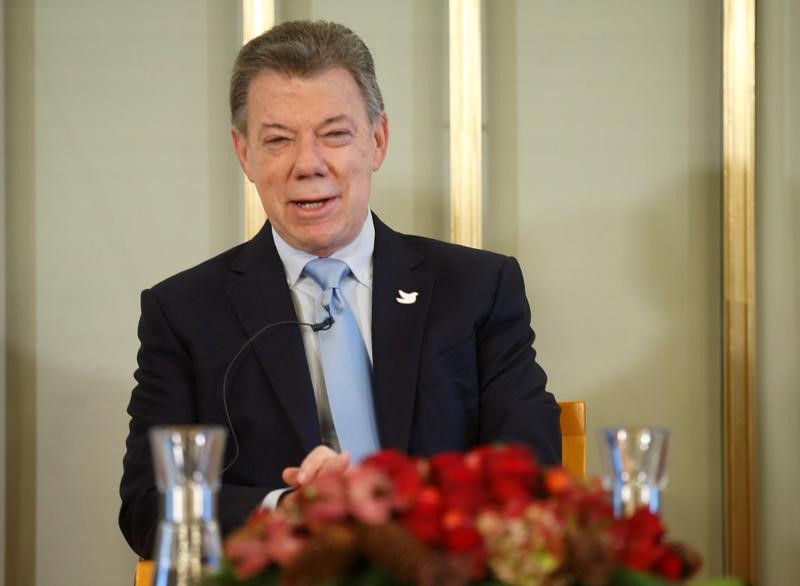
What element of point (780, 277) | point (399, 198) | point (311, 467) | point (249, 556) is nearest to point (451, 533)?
point (249, 556)

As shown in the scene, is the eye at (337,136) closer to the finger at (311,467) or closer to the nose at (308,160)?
the nose at (308,160)

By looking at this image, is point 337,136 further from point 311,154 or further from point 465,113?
point 465,113

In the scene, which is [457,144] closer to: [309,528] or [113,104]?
[113,104]

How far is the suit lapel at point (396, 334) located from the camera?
2336 mm

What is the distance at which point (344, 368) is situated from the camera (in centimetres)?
239

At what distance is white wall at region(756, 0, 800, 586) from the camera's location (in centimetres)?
319

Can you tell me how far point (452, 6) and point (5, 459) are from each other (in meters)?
1.78

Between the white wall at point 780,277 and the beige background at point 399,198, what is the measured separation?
0.36 ft

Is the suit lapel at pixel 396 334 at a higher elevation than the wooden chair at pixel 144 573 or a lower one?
higher

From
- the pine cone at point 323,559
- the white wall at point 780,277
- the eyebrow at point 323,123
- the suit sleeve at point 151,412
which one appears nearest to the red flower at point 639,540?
the pine cone at point 323,559

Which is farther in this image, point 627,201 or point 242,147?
point 627,201

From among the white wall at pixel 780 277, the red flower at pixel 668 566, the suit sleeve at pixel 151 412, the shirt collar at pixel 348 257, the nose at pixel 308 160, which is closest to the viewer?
the red flower at pixel 668 566

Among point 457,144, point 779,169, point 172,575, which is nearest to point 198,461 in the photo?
point 172,575

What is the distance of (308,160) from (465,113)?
93 cm
